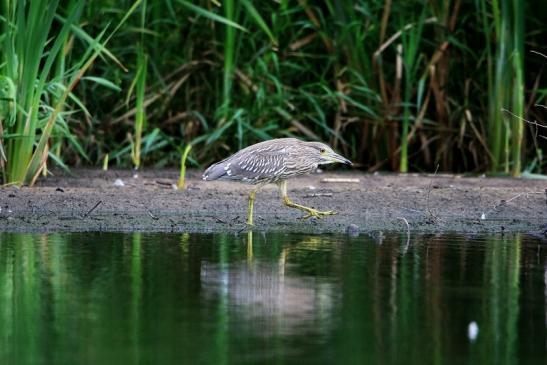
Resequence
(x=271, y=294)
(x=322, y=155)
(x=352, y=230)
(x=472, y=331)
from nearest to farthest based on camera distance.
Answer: (x=472, y=331), (x=271, y=294), (x=352, y=230), (x=322, y=155)

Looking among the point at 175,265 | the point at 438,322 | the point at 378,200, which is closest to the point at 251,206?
the point at 378,200

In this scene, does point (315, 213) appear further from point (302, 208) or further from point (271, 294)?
point (271, 294)

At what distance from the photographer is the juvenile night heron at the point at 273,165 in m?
9.80

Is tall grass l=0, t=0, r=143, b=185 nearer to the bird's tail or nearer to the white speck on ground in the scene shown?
the bird's tail

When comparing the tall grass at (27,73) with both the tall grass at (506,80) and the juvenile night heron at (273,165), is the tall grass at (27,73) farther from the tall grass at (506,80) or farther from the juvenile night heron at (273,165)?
the tall grass at (506,80)

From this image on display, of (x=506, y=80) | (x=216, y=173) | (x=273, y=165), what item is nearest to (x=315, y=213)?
(x=273, y=165)

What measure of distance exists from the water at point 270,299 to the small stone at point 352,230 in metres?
0.20

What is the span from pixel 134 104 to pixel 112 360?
8.54m

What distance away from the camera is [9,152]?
10203 millimetres

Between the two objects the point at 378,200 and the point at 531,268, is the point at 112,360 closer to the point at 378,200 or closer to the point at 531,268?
the point at 531,268

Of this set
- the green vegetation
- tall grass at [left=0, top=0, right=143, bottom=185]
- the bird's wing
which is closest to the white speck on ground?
the bird's wing

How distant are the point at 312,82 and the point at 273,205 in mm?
3298

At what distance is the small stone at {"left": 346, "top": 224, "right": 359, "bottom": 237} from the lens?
8.95m

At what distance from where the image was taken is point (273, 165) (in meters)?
9.80
